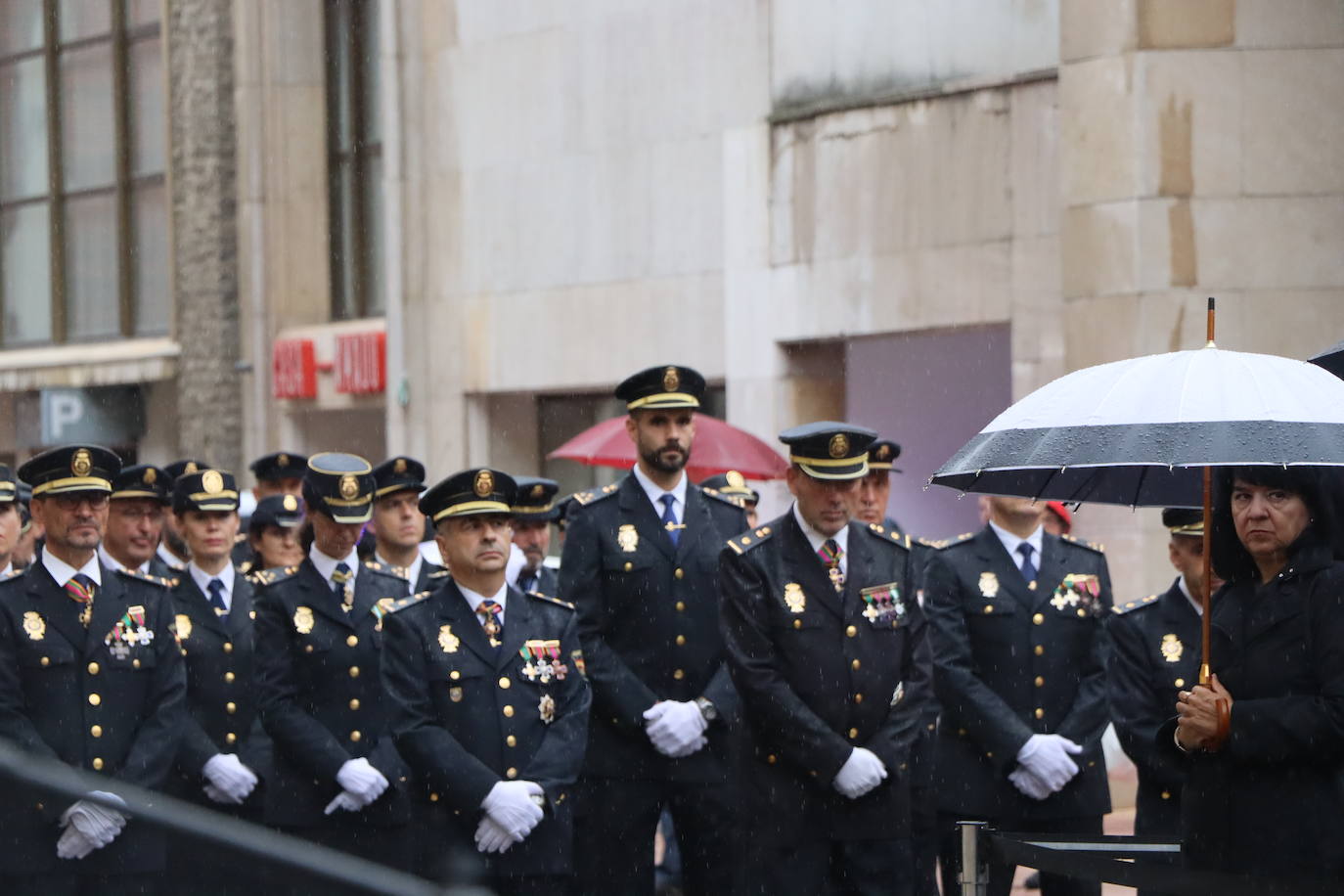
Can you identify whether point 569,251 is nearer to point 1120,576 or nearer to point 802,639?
point 1120,576

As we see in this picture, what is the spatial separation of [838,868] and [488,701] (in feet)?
4.25

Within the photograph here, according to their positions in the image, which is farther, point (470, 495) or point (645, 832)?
point (645, 832)

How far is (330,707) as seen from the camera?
8.02 m

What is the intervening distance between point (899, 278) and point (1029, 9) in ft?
7.12

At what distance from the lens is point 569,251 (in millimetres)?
19234

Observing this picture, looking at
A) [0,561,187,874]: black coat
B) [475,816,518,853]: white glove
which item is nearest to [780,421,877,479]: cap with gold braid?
[475,816,518,853]: white glove

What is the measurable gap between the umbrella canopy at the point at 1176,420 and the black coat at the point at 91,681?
315 cm

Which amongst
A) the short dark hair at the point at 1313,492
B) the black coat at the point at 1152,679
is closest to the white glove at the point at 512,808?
the black coat at the point at 1152,679

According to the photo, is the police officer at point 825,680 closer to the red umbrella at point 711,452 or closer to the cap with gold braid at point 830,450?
the cap with gold braid at point 830,450

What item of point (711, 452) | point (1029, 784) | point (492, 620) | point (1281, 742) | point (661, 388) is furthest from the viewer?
point (711, 452)

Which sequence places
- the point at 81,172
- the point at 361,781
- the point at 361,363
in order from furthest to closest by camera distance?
the point at 81,172 < the point at 361,363 < the point at 361,781

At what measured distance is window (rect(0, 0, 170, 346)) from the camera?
26844 mm

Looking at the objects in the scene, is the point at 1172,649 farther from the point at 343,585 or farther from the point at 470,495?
the point at 343,585

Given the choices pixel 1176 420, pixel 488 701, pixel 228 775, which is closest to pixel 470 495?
pixel 488 701
